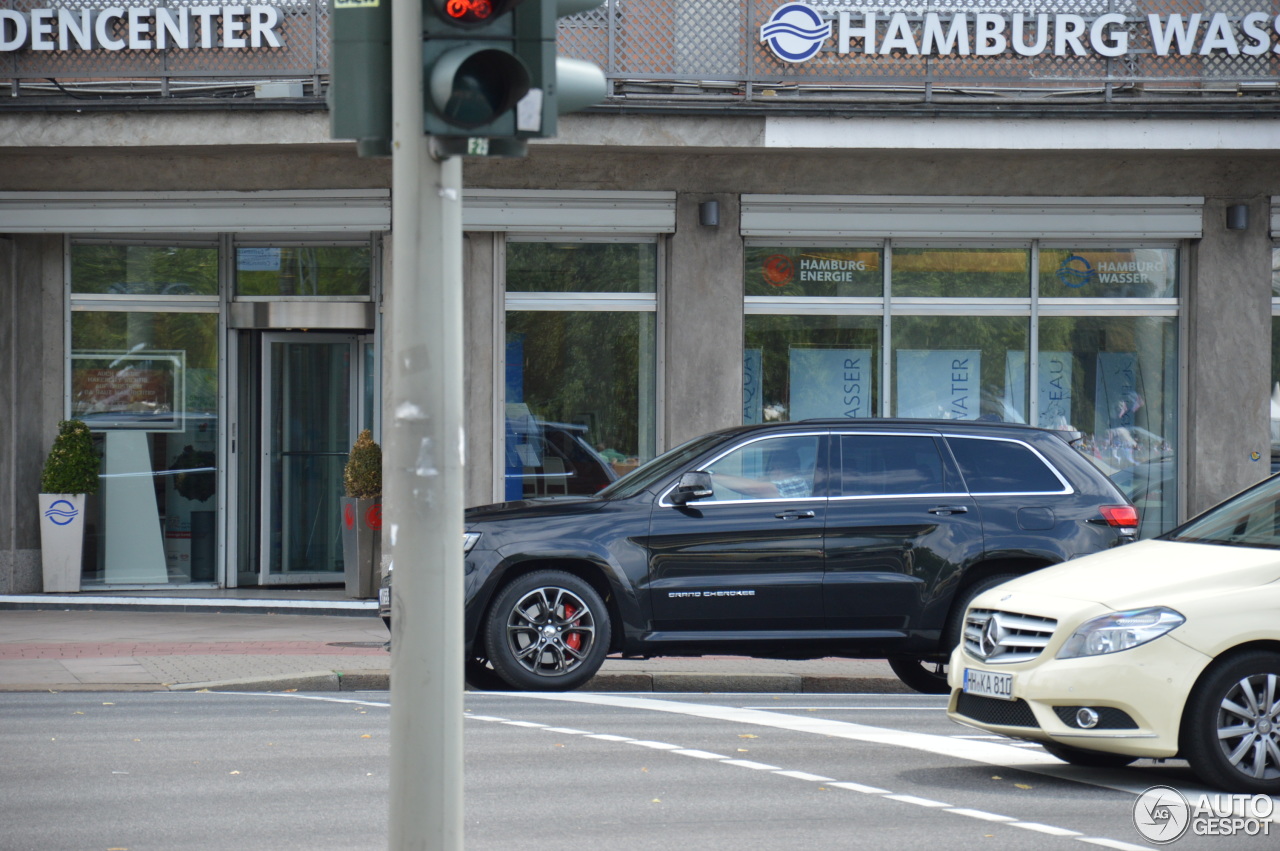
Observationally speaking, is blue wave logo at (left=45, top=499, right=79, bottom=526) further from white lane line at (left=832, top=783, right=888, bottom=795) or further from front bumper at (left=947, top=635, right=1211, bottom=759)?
front bumper at (left=947, top=635, right=1211, bottom=759)

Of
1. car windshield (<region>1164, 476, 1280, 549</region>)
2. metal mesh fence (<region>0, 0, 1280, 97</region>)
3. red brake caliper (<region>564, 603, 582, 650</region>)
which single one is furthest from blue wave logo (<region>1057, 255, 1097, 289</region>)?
car windshield (<region>1164, 476, 1280, 549</region>)

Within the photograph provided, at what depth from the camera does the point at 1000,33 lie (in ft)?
51.8

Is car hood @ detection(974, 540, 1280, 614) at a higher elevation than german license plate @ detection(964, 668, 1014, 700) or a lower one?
higher

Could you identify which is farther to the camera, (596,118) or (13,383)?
(13,383)

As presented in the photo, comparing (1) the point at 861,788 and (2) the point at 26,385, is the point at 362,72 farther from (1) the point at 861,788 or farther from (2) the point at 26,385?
(2) the point at 26,385

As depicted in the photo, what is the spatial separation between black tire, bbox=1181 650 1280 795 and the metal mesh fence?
9.82m

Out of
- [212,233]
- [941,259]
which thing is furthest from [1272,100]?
[212,233]

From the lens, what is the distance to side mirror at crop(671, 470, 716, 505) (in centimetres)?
1071

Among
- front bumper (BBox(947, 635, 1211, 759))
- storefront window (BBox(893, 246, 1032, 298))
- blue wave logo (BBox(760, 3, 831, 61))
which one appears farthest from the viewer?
storefront window (BBox(893, 246, 1032, 298))

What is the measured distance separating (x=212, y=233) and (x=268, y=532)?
3.24 metres

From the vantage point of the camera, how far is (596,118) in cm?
1550

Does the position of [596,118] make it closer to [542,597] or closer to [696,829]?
[542,597]

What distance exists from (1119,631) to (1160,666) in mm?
230

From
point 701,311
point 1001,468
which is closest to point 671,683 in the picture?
point 1001,468
